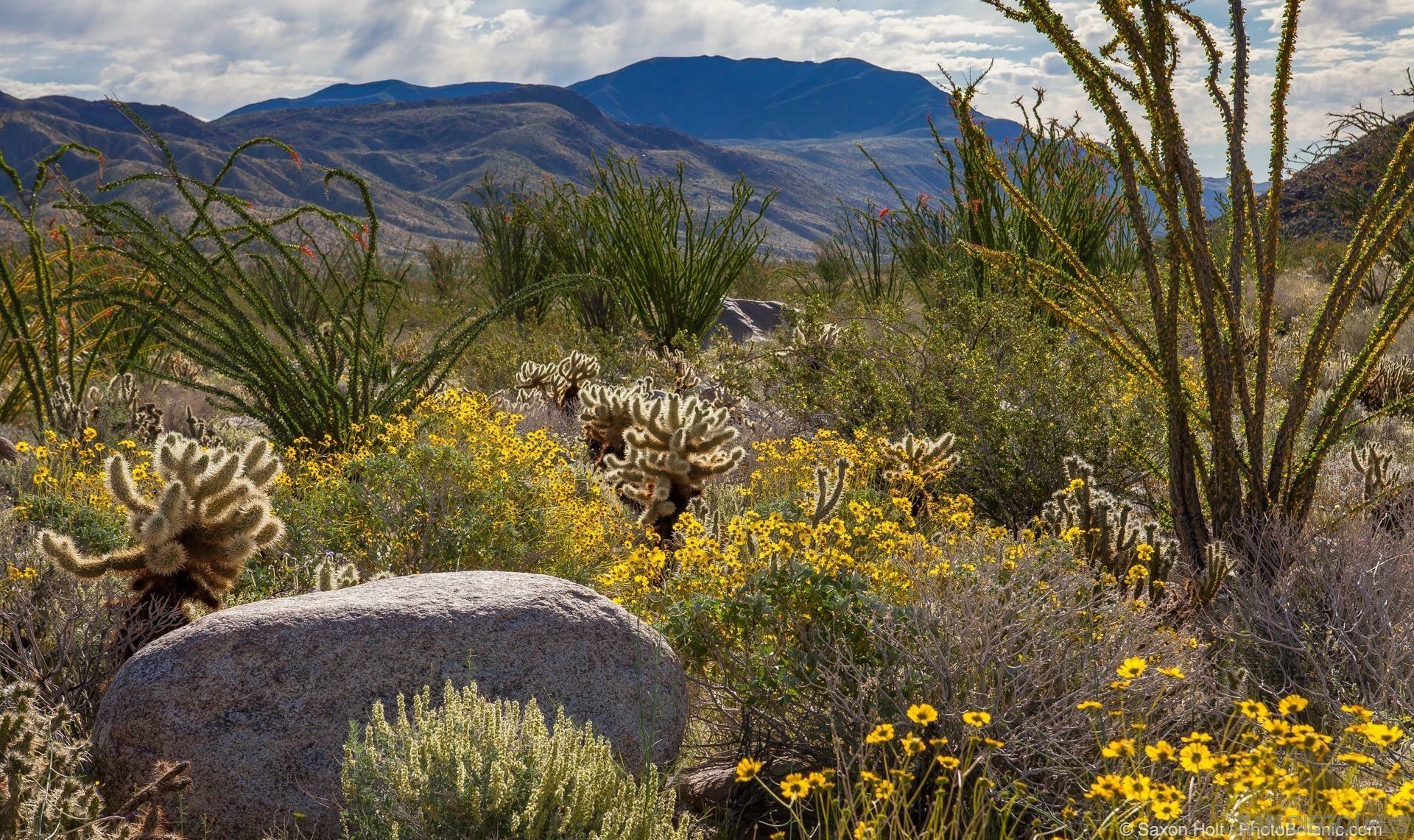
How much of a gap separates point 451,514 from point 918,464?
107 inches

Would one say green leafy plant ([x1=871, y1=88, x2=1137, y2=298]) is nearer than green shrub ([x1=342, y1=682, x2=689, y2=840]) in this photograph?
No

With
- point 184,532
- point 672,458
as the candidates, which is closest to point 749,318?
point 672,458

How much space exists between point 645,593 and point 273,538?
1457mm

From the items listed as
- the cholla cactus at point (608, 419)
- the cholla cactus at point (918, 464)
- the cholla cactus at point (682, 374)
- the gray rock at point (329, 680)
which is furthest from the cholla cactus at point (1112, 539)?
the cholla cactus at point (682, 374)

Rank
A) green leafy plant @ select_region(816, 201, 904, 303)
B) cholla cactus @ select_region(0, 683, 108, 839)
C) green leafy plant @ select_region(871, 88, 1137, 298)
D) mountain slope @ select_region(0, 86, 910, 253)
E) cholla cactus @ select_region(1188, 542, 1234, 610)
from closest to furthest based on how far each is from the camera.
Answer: cholla cactus @ select_region(0, 683, 108, 839) < cholla cactus @ select_region(1188, 542, 1234, 610) < green leafy plant @ select_region(871, 88, 1137, 298) < green leafy plant @ select_region(816, 201, 904, 303) < mountain slope @ select_region(0, 86, 910, 253)

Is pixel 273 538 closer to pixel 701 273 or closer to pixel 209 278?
pixel 209 278

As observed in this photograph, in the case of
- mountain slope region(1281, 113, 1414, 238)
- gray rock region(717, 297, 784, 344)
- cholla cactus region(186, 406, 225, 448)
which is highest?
mountain slope region(1281, 113, 1414, 238)

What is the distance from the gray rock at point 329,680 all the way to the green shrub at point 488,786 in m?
0.38

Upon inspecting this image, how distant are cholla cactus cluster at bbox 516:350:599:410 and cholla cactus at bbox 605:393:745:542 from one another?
3.76m

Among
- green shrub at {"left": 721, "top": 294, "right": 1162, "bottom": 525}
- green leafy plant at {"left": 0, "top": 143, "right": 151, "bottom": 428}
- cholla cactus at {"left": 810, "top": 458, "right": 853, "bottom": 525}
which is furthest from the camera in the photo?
green leafy plant at {"left": 0, "top": 143, "right": 151, "bottom": 428}

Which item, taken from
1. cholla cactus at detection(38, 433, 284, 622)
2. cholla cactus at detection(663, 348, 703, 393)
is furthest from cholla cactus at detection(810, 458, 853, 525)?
cholla cactus at detection(663, 348, 703, 393)

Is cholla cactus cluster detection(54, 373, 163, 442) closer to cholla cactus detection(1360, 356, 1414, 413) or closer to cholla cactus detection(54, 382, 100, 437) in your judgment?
cholla cactus detection(54, 382, 100, 437)

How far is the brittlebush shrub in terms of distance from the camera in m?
5.18

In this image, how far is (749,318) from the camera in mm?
18375
